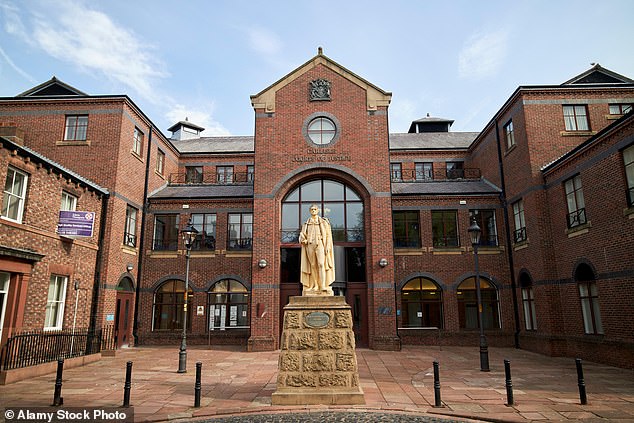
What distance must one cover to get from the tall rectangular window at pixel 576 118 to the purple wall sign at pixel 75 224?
20481 mm

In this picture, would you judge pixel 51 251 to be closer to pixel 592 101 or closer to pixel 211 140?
pixel 211 140

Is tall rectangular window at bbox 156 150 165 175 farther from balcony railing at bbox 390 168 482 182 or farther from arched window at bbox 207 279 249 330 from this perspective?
balcony railing at bbox 390 168 482 182

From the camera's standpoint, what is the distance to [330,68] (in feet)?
66.2

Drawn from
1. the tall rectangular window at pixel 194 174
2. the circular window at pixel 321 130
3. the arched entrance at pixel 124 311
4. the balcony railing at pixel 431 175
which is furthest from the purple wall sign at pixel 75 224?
the balcony railing at pixel 431 175

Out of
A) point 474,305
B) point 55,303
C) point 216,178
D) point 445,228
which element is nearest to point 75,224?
point 55,303

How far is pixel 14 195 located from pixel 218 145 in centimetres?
1815

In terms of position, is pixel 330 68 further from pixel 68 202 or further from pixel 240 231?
pixel 68 202

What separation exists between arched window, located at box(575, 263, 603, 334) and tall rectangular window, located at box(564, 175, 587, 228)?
1.71 meters

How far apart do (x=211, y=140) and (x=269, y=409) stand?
85.6 ft

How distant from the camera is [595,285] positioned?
1493 centimetres

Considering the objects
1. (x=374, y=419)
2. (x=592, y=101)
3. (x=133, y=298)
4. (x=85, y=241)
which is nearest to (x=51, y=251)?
(x=85, y=241)

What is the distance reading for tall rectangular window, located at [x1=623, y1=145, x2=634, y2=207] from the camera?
1320cm

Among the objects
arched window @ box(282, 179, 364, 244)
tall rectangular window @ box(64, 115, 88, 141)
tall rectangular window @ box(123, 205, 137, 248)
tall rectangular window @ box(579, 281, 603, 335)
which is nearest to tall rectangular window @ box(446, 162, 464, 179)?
arched window @ box(282, 179, 364, 244)

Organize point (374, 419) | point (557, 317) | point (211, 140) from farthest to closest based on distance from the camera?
point (211, 140) → point (557, 317) → point (374, 419)
